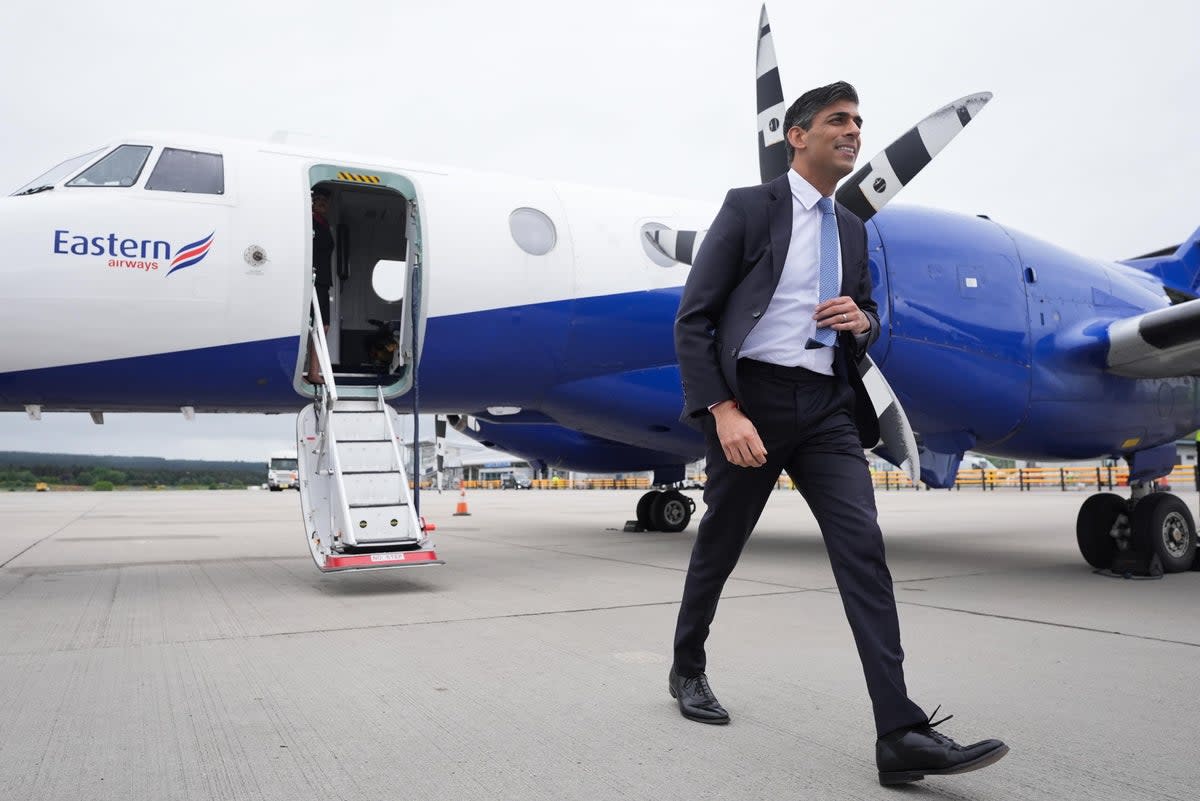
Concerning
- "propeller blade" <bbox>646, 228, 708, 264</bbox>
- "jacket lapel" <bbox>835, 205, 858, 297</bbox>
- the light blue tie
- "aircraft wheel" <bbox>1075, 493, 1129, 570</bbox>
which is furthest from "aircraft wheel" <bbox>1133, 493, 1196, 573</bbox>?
the light blue tie

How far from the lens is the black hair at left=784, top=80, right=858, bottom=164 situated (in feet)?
9.25

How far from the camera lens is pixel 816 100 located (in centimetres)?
285

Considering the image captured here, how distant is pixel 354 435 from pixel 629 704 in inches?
169

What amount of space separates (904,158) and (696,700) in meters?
4.64

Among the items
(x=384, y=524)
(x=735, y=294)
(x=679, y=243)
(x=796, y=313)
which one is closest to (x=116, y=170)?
(x=384, y=524)

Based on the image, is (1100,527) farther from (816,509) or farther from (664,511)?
(664,511)

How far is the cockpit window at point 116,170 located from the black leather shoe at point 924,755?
6437 mm

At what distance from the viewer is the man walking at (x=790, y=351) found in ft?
8.98

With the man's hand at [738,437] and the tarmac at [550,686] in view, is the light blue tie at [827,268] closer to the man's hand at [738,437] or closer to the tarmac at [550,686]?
the man's hand at [738,437]

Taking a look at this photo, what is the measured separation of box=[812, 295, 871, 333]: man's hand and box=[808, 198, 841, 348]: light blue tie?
41mm

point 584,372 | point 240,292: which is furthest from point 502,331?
point 240,292

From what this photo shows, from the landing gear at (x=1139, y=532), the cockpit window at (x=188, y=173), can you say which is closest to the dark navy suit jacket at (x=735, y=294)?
the cockpit window at (x=188, y=173)

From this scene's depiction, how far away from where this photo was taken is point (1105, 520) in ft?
24.5

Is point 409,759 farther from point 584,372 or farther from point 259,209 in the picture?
point 584,372
